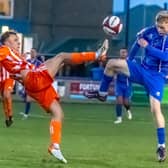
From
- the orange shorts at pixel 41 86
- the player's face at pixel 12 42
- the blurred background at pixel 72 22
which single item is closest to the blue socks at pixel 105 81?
the orange shorts at pixel 41 86

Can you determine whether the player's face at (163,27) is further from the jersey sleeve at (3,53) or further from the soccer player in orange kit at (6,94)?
the soccer player in orange kit at (6,94)

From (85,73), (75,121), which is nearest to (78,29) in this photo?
(85,73)

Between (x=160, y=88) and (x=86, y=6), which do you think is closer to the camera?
(x=160, y=88)

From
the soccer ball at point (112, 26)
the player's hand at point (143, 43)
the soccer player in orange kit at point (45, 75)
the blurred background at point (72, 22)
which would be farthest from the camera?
the blurred background at point (72, 22)

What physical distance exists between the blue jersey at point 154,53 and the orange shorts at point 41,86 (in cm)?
160

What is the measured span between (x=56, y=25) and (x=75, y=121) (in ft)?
72.4

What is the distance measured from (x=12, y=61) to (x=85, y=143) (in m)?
3.29

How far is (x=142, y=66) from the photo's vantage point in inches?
476

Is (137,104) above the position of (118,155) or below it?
below

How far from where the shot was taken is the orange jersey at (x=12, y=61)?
11469mm

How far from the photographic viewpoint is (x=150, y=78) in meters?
12.0

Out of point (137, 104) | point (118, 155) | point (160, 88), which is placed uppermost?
point (160, 88)

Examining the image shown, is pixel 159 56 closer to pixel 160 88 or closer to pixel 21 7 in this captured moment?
pixel 160 88

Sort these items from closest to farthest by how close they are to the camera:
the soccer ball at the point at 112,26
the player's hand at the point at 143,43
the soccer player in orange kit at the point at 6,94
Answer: the player's hand at the point at 143,43 < the soccer ball at the point at 112,26 < the soccer player in orange kit at the point at 6,94
